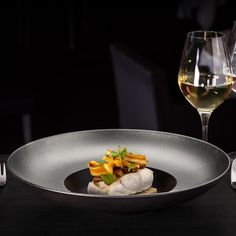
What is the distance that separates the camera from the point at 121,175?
1.13 metres

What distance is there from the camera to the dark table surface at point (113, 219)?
3.31 ft

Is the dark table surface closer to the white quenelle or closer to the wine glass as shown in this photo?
the white quenelle

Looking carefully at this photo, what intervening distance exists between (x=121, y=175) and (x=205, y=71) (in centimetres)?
29

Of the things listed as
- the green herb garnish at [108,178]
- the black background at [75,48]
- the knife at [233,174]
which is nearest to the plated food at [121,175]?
the green herb garnish at [108,178]

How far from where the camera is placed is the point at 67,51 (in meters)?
5.07

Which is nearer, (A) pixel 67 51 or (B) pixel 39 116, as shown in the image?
(B) pixel 39 116

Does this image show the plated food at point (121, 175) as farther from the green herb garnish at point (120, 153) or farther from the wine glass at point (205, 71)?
the wine glass at point (205, 71)

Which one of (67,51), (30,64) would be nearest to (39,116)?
(30,64)

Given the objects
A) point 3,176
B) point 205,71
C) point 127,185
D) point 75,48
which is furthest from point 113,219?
point 75,48

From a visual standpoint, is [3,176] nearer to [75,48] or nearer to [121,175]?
[121,175]

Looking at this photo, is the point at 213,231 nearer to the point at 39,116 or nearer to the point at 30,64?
the point at 39,116

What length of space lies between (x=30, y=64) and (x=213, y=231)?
3.88 metres

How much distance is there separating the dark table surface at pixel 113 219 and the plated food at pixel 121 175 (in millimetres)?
50

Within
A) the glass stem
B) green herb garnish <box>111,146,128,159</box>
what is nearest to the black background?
the glass stem
